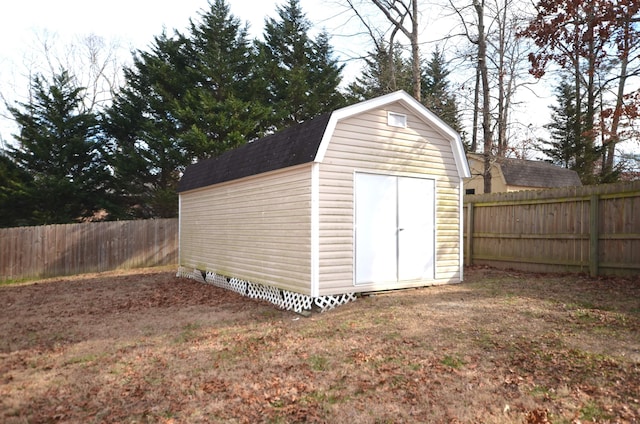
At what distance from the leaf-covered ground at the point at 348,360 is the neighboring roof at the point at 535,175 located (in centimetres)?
1550

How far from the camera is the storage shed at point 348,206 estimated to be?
689cm

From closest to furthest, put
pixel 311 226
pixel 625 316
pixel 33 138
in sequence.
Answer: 1. pixel 625 316
2. pixel 311 226
3. pixel 33 138

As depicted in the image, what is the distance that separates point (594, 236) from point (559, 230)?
0.86 metres

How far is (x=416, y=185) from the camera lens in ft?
26.1

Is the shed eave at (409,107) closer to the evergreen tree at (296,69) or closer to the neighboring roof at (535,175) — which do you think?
the evergreen tree at (296,69)

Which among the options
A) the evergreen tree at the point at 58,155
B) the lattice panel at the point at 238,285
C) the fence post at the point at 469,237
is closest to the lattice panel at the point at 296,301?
the lattice panel at the point at 238,285

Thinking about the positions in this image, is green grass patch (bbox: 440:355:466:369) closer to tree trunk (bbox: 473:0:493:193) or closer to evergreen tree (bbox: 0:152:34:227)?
tree trunk (bbox: 473:0:493:193)

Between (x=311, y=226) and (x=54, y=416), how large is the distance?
4194 mm

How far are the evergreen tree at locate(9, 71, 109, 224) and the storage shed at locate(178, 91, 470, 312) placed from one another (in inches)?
426

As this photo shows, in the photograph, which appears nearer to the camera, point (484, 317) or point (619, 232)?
point (484, 317)

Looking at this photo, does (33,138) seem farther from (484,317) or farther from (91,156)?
(484,317)

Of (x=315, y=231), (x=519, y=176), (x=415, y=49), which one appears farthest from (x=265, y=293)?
(x=519, y=176)

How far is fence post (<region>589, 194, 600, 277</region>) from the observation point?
26.8 feet

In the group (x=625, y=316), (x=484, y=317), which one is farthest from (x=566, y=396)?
(x=625, y=316)
